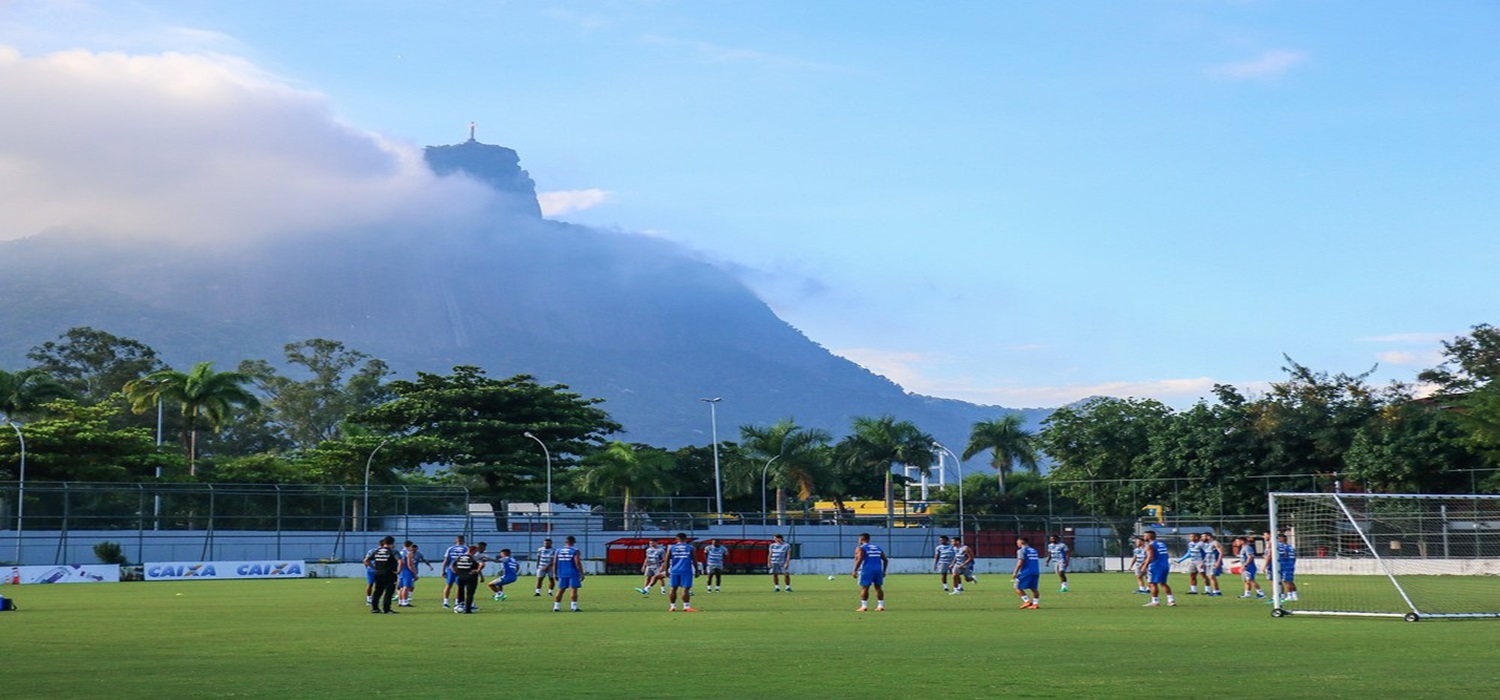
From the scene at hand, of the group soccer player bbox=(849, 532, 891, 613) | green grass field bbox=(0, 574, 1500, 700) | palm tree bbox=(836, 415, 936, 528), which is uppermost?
palm tree bbox=(836, 415, 936, 528)

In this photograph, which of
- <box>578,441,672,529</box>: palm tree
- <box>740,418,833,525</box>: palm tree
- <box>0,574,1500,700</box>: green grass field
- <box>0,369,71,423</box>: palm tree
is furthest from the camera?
<box>740,418,833,525</box>: palm tree

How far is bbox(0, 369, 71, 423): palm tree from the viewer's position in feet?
285

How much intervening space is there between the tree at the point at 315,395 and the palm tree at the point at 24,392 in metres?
57.1

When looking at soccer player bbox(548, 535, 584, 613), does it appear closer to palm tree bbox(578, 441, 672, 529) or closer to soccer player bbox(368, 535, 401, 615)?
soccer player bbox(368, 535, 401, 615)

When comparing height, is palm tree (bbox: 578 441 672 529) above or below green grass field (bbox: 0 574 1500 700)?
above

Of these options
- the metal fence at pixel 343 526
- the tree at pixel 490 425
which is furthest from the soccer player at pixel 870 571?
the tree at pixel 490 425

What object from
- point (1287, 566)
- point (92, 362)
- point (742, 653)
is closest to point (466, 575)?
point (742, 653)

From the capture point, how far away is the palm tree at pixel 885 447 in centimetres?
11969

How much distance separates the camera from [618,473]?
330ft

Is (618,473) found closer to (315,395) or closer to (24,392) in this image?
(24,392)

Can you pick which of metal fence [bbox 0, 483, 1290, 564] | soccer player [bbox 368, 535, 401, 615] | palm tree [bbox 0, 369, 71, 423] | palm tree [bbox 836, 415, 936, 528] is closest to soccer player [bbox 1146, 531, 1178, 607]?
soccer player [bbox 368, 535, 401, 615]

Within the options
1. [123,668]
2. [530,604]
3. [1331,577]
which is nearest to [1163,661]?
[123,668]

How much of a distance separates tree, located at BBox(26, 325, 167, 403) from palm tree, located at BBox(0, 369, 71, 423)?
35.9 m

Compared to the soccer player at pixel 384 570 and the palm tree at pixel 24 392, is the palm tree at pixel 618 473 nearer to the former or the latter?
the palm tree at pixel 24 392
